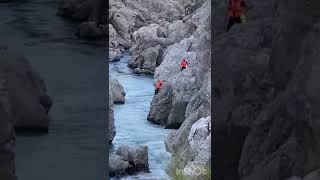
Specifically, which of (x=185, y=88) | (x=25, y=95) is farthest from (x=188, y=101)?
(x=25, y=95)

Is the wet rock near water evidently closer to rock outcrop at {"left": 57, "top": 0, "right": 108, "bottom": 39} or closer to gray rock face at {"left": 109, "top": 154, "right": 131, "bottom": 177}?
gray rock face at {"left": 109, "top": 154, "right": 131, "bottom": 177}

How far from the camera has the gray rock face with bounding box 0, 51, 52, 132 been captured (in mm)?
7527

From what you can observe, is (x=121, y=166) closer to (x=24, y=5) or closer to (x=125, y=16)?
(x=24, y=5)

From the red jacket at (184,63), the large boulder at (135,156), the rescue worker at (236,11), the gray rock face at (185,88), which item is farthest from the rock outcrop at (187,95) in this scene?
the rescue worker at (236,11)

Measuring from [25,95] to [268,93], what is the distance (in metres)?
2.79

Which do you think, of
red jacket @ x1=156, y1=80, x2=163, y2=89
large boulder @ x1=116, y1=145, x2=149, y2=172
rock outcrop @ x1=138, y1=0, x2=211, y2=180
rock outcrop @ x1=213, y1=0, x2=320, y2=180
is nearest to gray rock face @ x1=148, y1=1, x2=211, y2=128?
rock outcrop @ x1=138, y1=0, x2=211, y2=180

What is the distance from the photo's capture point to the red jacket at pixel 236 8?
787 cm

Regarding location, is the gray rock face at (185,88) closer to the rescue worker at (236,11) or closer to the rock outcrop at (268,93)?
the rescue worker at (236,11)

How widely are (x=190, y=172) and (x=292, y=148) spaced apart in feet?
27.7

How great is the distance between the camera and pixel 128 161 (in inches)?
699

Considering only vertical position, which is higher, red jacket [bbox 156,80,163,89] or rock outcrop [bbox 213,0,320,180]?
rock outcrop [bbox 213,0,320,180]

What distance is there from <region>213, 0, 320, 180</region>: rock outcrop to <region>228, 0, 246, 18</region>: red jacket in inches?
5.3

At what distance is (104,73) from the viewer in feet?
28.8

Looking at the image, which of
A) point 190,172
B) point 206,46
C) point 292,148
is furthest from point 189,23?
point 292,148
